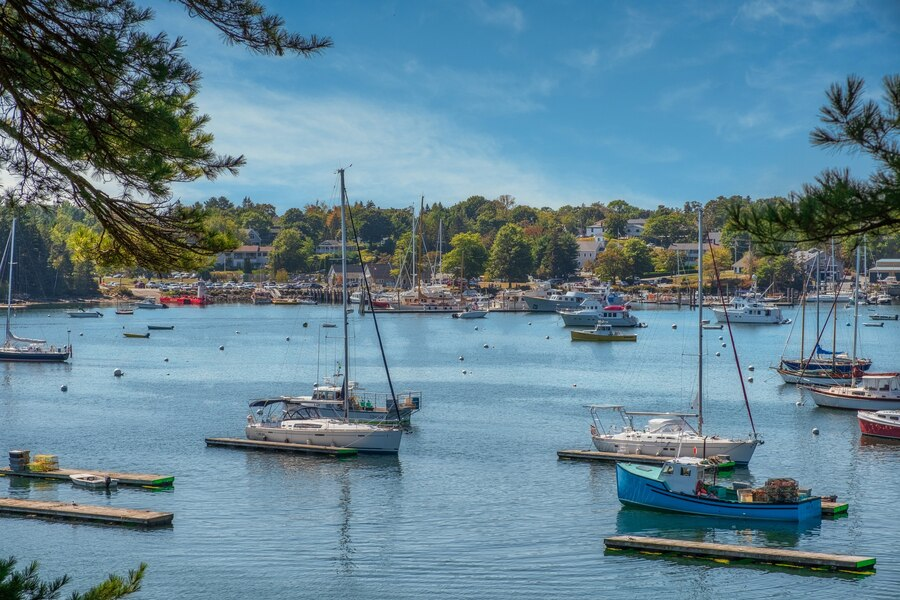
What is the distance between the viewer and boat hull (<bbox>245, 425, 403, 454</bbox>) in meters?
45.1

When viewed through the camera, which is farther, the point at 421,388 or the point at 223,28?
the point at 421,388

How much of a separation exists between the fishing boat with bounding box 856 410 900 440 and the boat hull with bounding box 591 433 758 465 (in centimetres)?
991

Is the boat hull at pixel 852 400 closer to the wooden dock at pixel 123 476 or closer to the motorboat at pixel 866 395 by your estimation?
the motorboat at pixel 866 395

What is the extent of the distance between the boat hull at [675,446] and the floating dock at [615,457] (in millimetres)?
319

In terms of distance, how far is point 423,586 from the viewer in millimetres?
28656

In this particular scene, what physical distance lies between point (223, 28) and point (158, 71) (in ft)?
3.63

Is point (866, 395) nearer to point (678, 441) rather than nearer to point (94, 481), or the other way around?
point (678, 441)

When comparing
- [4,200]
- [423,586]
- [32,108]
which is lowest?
[423,586]

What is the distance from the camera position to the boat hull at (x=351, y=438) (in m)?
45.1

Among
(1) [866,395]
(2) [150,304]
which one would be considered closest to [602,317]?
(1) [866,395]

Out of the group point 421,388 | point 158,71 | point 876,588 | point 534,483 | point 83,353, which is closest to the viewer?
point 158,71

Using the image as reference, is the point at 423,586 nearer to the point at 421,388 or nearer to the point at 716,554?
the point at 716,554

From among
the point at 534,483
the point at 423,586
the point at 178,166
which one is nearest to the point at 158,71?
the point at 178,166

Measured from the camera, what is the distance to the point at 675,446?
43000 mm
